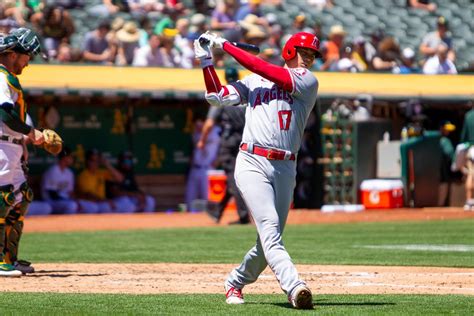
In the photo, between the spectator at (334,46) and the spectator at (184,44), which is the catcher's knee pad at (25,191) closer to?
the spectator at (184,44)

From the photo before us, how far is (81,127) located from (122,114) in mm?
822

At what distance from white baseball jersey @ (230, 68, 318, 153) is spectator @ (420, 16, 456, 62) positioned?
1638cm

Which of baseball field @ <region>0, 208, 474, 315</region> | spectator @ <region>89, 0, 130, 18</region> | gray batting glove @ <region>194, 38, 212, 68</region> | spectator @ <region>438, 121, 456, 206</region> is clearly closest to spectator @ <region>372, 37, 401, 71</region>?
spectator @ <region>438, 121, 456, 206</region>

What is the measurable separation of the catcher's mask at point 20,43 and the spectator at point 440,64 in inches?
569

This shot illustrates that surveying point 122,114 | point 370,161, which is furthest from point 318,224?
point 122,114

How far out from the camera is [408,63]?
2380 centimetres

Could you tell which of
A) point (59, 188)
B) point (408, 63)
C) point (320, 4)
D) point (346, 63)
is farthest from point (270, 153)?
point (320, 4)

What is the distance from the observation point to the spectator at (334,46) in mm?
22534

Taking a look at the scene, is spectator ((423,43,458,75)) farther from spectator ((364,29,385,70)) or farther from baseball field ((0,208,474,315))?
baseball field ((0,208,474,315))

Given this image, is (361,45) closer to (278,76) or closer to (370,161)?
(370,161)

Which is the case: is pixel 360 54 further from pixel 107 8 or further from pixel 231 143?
pixel 231 143

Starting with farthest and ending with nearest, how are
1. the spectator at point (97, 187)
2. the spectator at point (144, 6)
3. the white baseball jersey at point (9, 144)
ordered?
1. the spectator at point (144, 6)
2. the spectator at point (97, 187)
3. the white baseball jersey at point (9, 144)

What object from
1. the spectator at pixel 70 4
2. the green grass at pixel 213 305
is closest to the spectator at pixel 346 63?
the spectator at pixel 70 4

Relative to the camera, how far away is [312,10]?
2556 cm
